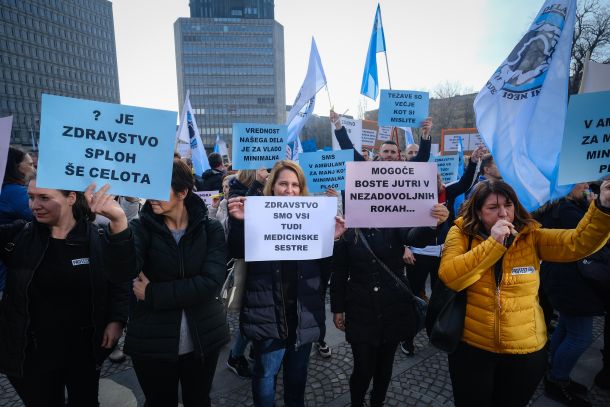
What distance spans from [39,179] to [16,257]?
2.50 ft

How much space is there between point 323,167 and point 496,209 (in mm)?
2470

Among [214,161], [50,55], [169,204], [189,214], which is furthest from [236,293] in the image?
[50,55]

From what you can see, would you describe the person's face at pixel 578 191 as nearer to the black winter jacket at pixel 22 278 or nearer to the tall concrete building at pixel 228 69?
the black winter jacket at pixel 22 278

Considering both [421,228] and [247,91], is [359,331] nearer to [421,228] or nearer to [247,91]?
[421,228]

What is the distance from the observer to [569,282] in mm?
2854

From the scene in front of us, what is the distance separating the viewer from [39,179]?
61.0 inches

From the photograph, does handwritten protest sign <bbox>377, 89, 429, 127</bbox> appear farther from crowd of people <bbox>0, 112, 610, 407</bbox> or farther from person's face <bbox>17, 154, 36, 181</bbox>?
person's face <bbox>17, 154, 36, 181</bbox>

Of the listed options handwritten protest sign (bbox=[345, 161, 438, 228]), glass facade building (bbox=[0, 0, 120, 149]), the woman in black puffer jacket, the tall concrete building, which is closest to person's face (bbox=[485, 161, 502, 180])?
handwritten protest sign (bbox=[345, 161, 438, 228])

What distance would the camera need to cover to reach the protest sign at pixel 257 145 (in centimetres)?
409

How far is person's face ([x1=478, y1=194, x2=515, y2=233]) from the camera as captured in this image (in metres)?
2.04

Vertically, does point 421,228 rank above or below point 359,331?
above

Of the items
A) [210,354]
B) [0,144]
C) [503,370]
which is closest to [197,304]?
[210,354]

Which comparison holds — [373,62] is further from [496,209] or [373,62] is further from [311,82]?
[496,209]

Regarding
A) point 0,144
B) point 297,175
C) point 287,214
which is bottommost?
point 287,214
